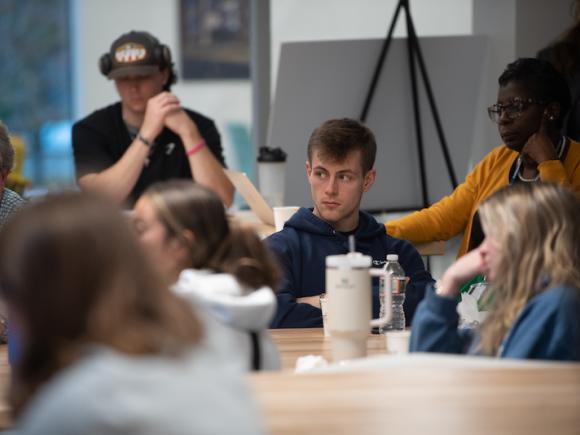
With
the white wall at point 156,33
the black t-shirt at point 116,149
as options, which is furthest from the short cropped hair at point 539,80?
the white wall at point 156,33

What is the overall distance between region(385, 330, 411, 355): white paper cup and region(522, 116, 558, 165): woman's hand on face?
1.31m

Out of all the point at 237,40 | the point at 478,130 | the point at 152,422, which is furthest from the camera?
the point at 237,40

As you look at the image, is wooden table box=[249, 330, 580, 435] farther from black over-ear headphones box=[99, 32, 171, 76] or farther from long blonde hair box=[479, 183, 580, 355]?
black over-ear headphones box=[99, 32, 171, 76]

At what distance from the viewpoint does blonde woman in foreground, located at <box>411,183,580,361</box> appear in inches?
71.9

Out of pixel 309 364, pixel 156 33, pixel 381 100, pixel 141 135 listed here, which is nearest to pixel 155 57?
pixel 141 135

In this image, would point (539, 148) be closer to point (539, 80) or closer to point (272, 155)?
point (539, 80)

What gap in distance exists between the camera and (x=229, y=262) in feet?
5.90

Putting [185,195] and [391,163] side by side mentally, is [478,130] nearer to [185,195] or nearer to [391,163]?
[391,163]

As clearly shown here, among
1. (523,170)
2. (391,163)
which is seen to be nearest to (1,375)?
(523,170)

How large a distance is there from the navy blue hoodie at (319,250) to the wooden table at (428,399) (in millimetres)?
1160

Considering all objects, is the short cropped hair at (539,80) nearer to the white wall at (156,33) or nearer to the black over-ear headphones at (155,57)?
the black over-ear headphones at (155,57)

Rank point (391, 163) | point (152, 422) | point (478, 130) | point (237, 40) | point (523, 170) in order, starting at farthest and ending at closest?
point (237, 40)
point (478, 130)
point (391, 163)
point (523, 170)
point (152, 422)

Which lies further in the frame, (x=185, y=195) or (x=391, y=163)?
(x=391, y=163)

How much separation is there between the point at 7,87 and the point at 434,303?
551 cm
